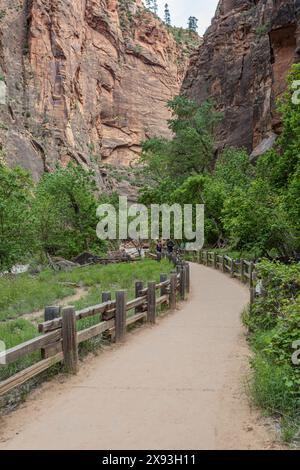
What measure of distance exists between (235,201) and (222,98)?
41.6 m

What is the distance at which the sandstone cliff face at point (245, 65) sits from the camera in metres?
30.3

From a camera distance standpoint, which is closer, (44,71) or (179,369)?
(179,369)

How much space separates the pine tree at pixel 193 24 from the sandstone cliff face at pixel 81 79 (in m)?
25.4

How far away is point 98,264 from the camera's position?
29.4m

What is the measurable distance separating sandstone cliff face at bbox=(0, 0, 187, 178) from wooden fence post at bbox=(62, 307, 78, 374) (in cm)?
4564

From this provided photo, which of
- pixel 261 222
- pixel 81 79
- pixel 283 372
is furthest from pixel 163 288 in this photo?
pixel 81 79

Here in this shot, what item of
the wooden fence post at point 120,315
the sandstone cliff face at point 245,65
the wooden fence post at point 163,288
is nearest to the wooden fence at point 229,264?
the wooden fence post at point 163,288

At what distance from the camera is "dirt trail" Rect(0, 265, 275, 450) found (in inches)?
171

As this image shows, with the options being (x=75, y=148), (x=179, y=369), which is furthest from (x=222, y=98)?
(x=179, y=369)

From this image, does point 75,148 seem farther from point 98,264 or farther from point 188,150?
point 98,264

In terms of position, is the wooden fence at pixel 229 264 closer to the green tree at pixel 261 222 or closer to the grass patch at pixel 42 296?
the green tree at pixel 261 222

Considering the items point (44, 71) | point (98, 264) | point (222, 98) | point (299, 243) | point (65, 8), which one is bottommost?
point (98, 264)

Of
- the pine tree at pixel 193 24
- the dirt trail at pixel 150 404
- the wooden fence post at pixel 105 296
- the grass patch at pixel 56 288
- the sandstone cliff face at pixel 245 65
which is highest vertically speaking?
the pine tree at pixel 193 24

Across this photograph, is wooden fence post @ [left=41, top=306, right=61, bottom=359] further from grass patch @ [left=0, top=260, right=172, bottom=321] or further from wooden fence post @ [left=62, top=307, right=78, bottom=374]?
grass patch @ [left=0, top=260, right=172, bottom=321]
